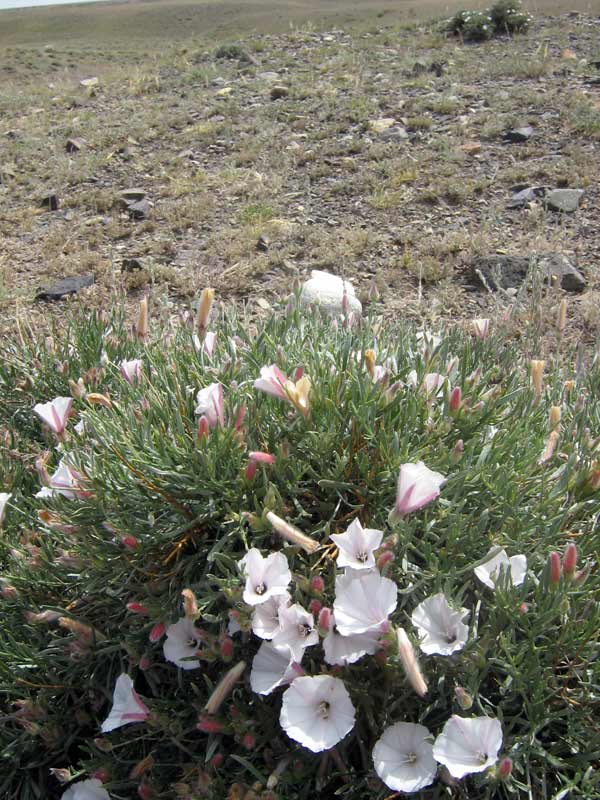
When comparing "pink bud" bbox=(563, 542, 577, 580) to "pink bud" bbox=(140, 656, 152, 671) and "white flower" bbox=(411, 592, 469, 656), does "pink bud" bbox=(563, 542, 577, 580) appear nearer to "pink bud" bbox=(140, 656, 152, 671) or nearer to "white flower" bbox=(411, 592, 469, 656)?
"white flower" bbox=(411, 592, 469, 656)

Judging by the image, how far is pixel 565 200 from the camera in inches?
192

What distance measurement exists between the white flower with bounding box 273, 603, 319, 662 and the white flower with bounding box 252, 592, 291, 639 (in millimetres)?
14

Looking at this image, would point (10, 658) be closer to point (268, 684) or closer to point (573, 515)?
point (268, 684)

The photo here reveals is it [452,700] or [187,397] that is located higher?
[187,397]

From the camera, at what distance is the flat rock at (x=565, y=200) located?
4.81 meters

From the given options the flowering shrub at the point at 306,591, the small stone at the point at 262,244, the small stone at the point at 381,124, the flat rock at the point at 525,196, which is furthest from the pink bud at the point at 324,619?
the small stone at the point at 381,124

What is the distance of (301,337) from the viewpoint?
6.99 feet

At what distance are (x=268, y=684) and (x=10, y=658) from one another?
689mm

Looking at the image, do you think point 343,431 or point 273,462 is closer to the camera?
point 273,462

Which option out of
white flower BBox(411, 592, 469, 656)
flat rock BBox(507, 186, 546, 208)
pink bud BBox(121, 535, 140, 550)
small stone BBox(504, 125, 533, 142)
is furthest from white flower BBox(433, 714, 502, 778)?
small stone BBox(504, 125, 533, 142)

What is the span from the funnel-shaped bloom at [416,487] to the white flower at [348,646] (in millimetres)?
254

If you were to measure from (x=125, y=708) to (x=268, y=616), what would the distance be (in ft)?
1.20

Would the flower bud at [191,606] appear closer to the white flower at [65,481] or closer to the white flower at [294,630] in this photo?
the white flower at [294,630]

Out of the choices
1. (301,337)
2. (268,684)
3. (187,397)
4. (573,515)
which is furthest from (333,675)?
(301,337)
